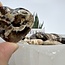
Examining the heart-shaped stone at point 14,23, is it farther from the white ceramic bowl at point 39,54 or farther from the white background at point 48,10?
the white background at point 48,10

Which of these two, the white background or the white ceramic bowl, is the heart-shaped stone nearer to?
the white ceramic bowl

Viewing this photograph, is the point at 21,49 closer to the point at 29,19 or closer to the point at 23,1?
the point at 29,19

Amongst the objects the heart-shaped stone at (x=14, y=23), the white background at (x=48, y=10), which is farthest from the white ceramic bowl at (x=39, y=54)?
the white background at (x=48, y=10)

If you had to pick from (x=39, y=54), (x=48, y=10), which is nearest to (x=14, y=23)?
(x=39, y=54)

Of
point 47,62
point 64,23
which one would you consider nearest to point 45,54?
point 47,62

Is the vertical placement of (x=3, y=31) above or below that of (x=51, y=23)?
above

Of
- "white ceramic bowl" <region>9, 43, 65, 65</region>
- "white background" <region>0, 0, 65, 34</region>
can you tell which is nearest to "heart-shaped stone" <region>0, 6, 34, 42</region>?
"white ceramic bowl" <region>9, 43, 65, 65</region>
